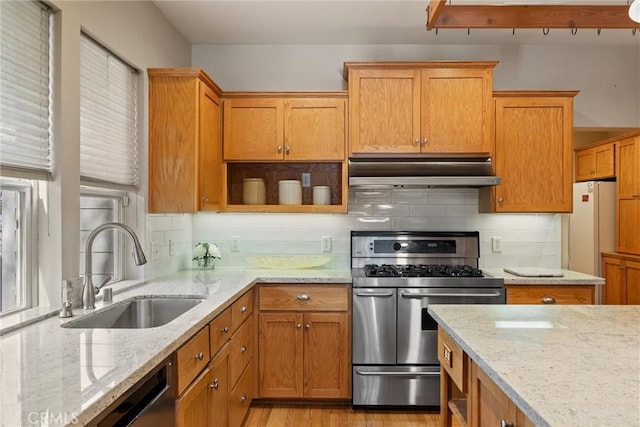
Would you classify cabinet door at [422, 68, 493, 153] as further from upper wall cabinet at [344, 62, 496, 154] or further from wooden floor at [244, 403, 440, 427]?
wooden floor at [244, 403, 440, 427]

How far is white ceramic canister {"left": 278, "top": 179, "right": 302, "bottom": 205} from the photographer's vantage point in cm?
346

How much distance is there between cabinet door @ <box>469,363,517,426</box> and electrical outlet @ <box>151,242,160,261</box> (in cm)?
216

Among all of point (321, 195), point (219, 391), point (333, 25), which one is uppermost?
point (333, 25)

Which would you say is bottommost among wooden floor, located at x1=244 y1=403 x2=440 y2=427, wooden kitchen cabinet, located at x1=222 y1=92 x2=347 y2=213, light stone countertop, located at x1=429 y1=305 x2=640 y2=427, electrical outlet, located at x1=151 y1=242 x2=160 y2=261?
wooden floor, located at x1=244 y1=403 x2=440 y2=427

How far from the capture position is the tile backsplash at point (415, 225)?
3.60 metres

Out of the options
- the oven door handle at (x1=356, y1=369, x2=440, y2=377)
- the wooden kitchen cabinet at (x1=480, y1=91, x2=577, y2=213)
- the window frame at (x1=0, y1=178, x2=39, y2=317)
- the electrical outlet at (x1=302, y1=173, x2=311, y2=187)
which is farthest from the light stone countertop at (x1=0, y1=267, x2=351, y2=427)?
the wooden kitchen cabinet at (x1=480, y1=91, x2=577, y2=213)

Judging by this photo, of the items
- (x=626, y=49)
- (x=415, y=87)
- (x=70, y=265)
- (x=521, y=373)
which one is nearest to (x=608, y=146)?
(x=626, y=49)

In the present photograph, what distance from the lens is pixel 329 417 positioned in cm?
295

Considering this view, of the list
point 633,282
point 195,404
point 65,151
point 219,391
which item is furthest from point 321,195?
point 633,282

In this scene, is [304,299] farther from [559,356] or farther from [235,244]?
[559,356]

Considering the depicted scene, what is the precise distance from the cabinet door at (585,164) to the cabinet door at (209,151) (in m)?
4.54

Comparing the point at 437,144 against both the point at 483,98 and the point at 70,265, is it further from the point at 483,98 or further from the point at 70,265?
the point at 70,265

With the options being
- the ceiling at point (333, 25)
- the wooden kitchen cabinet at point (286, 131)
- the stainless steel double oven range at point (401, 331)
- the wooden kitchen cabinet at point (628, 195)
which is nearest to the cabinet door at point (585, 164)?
the wooden kitchen cabinet at point (628, 195)

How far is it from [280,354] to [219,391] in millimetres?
929
